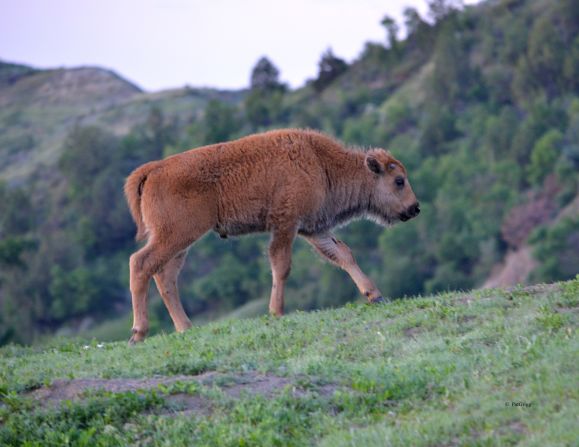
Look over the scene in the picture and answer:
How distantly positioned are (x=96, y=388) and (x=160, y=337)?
279 centimetres

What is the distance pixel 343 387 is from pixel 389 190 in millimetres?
5361

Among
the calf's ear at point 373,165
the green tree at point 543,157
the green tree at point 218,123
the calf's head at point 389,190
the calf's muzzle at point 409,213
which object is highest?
the calf's ear at point 373,165

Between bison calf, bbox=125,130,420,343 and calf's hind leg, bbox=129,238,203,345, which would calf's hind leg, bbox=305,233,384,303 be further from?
calf's hind leg, bbox=129,238,203,345

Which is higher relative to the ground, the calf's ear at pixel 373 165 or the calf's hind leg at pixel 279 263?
the calf's ear at pixel 373 165

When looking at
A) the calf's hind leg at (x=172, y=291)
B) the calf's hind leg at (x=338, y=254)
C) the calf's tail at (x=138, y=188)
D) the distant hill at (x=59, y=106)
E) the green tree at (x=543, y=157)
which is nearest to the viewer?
the calf's tail at (x=138, y=188)

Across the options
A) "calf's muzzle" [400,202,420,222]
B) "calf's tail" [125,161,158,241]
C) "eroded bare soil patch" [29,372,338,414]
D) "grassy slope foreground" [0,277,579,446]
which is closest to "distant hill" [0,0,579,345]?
"calf's muzzle" [400,202,420,222]

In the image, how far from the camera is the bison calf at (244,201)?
37.7 feet

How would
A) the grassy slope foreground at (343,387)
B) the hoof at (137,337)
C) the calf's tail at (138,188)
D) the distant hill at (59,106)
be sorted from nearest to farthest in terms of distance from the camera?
1. the grassy slope foreground at (343,387)
2. the hoof at (137,337)
3. the calf's tail at (138,188)
4. the distant hill at (59,106)

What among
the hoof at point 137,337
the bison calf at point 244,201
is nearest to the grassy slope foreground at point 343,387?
the hoof at point 137,337

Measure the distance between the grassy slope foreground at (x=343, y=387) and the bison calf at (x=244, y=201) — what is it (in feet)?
5.59

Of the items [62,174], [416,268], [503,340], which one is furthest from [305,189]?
[62,174]

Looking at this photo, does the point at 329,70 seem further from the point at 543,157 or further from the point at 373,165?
the point at 373,165

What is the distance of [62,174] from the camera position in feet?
270

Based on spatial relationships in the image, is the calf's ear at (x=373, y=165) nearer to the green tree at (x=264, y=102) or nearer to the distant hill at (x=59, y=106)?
the green tree at (x=264, y=102)
